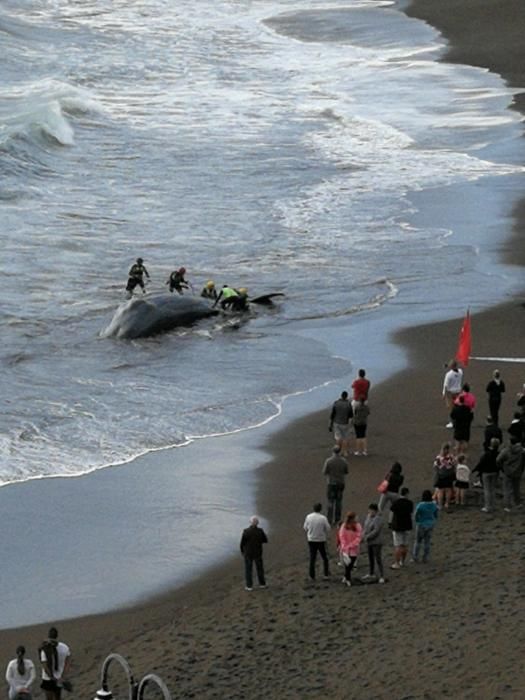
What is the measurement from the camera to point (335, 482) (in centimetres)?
2167

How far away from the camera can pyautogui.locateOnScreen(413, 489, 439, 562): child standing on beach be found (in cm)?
1966

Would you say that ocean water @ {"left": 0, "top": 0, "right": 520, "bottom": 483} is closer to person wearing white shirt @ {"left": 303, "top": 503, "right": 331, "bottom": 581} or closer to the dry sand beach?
the dry sand beach

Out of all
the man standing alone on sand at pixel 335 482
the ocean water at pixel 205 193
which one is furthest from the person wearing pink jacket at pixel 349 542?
the ocean water at pixel 205 193

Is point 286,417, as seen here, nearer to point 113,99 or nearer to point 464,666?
point 464,666

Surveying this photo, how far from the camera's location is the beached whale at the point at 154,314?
32781 mm

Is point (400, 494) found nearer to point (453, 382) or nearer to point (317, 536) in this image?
Result: point (317, 536)

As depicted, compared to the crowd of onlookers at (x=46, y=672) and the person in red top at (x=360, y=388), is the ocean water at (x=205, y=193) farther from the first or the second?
the crowd of onlookers at (x=46, y=672)

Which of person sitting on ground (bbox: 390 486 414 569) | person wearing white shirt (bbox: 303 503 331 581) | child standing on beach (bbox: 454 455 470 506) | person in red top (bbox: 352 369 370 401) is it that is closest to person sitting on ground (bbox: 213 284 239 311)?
person in red top (bbox: 352 369 370 401)

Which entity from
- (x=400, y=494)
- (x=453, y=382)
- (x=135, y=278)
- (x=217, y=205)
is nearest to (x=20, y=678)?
(x=400, y=494)

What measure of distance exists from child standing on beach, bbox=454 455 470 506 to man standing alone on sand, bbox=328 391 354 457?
2991mm

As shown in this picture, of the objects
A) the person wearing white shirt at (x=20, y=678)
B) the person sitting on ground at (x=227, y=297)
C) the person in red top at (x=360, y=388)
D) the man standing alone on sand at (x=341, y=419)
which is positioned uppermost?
the person sitting on ground at (x=227, y=297)

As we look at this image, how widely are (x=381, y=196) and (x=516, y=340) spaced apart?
15.9 m

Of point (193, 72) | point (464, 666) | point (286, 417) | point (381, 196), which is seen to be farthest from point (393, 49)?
point (464, 666)

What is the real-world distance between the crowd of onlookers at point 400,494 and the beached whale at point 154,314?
25.3 ft
